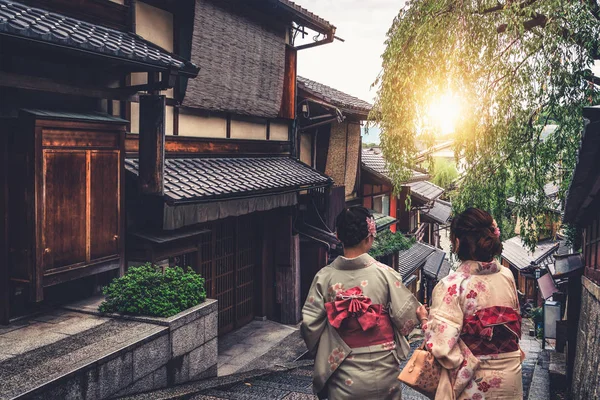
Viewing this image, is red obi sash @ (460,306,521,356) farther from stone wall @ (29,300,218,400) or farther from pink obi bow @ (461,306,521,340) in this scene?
stone wall @ (29,300,218,400)

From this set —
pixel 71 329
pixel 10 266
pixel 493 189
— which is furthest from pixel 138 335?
pixel 493 189

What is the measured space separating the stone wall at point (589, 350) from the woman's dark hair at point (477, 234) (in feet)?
11.1

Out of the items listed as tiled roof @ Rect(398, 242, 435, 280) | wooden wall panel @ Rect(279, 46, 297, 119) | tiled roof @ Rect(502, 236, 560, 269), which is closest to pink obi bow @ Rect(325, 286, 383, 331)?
wooden wall panel @ Rect(279, 46, 297, 119)

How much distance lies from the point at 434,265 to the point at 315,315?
2441 cm

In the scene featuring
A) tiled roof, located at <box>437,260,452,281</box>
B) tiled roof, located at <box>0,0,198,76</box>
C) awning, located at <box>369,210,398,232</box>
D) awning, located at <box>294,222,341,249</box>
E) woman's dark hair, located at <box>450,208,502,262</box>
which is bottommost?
tiled roof, located at <box>437,260,452,281</box>

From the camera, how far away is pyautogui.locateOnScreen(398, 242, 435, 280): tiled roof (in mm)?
20708

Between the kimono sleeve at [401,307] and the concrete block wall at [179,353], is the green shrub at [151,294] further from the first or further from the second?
the kimono sleeve at [401,307]

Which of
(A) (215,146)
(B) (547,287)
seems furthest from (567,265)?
(A) (215,146)

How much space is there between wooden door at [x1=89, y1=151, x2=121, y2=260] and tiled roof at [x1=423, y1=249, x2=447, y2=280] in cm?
2093

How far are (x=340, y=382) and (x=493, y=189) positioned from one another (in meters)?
6.30

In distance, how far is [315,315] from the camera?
3914 millimetres

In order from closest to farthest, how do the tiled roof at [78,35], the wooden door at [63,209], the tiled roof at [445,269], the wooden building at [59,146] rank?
the tiled roof at [78,35] → the wooden building at [59,146] → the wooden door at [63,209] → the tiled roof at [445,269]

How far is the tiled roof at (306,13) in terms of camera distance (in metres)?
11.8

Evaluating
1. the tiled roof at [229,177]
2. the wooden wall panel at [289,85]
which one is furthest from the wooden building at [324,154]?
the tiled roof at [229,177]
